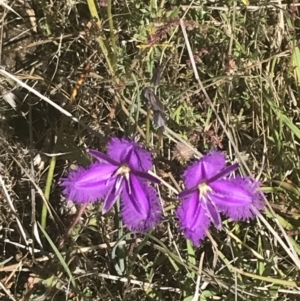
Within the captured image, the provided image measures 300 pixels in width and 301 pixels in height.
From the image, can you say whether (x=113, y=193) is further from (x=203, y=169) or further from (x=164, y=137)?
(x=164, y=137)

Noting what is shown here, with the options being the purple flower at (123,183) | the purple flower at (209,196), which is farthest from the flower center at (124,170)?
the purple flower at (209,196)

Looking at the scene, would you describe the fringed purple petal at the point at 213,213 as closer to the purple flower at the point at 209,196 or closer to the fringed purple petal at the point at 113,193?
the purple flower at the point at 209,196

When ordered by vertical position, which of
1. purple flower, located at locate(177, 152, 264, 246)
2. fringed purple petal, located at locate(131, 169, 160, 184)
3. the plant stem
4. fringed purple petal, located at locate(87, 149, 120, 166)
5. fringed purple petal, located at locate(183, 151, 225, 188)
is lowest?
the plant stem


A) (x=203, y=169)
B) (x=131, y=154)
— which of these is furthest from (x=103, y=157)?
(x=203, y=169)

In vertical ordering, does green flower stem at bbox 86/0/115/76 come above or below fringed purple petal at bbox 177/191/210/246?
above

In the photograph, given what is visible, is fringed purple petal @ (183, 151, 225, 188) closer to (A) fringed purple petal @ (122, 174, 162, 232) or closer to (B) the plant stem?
(A) fringed purple petal @ (122, 174, 162, 232)

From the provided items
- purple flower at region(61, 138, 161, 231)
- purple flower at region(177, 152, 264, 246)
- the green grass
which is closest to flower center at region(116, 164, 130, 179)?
purple flower at region(61, 138, 161, 231)
